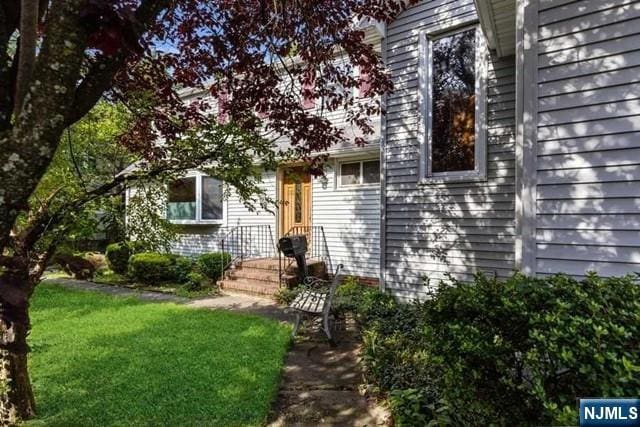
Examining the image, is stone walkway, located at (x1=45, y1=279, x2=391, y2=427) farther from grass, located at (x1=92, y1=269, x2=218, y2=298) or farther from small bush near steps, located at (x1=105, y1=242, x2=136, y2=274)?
small bush near steps, located at (x1=105, y1=242, x2=136, y2=274)

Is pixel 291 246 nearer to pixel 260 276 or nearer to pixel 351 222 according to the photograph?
pixel 260 276

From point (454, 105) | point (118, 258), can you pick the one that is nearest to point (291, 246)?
point (454, 105)

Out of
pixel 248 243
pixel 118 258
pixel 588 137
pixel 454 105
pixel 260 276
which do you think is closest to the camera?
pixel 588 137

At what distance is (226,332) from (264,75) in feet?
12.1

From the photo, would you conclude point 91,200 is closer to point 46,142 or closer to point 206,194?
point 46,142

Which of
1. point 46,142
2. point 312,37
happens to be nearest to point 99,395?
point 46,142

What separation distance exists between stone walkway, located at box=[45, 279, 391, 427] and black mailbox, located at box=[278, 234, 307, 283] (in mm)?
2407

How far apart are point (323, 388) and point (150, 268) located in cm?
801

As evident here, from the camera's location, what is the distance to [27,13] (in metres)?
1.31

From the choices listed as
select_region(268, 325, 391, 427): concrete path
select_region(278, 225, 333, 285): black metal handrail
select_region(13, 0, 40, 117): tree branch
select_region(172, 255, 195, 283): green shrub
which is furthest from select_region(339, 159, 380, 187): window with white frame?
select_region(13, 0, 40, 117): tree branch

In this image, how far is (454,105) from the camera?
6.50 m

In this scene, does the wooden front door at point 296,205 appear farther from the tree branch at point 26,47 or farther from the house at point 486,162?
the tree branch at point 26,47

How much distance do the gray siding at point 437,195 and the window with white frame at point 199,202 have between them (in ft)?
22.0

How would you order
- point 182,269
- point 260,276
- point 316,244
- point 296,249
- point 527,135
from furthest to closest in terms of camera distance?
point 182,269
point 316,244
point 260,276
point 296,249
point 527,135
